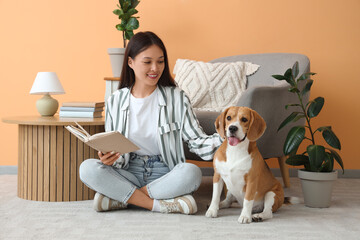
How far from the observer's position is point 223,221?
1962 mm

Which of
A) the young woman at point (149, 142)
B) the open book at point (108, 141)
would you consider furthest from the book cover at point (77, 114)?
the open book at point (108, 141)

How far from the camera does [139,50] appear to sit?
213cm

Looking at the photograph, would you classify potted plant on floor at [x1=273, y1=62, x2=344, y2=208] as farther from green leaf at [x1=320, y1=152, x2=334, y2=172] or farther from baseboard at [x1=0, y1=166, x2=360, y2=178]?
baseboard at [x1=0, y1=166, x2=360, y2=178]

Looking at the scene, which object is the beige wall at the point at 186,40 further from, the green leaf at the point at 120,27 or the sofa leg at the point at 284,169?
the sofa leg at the point at 284,169

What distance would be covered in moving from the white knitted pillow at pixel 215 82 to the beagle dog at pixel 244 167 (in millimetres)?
812

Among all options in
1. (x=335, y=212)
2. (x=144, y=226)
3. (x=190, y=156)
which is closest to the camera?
(x=144, y=226)

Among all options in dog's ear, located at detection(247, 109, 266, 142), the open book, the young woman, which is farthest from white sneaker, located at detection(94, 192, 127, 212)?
dog's ear, located at detection(247, 109, 266, 142)

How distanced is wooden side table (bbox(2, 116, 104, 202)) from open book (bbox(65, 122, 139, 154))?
0.46 meters

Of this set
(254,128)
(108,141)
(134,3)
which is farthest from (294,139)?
(134,3)

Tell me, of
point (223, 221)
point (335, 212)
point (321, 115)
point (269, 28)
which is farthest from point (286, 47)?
point (223, 221)

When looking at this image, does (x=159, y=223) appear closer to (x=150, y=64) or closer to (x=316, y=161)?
(x=150, y=64)

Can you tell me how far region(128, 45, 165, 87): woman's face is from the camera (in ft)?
6.92

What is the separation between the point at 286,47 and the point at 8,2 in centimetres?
221

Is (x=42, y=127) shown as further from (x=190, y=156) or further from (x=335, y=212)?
(x=335, y=212)
